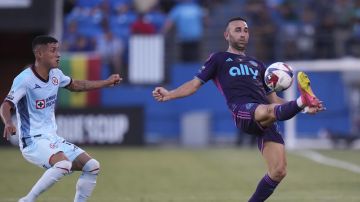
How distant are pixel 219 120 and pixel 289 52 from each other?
9.85 ft

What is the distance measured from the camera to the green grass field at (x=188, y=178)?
12.7 meters

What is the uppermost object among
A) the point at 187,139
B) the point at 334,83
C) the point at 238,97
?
the point at 238,97

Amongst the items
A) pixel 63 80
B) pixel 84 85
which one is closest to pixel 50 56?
pixel 63 80

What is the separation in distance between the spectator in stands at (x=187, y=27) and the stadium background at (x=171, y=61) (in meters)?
0.28

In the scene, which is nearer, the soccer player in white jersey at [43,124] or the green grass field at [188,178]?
the soccer player in white jersey at [43,124]

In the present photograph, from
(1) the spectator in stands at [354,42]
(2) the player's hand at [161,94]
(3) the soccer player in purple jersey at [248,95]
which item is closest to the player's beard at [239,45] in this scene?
(3) the soccer player in purple jersey at [248,95]

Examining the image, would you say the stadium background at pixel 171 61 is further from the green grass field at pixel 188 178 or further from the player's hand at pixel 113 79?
the player's hand at pixel 113 79

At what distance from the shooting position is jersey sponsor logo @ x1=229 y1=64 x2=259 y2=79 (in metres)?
10.3

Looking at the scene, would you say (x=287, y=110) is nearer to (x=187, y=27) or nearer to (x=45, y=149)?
(x=45, y=149)

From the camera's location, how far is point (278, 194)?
12992mm

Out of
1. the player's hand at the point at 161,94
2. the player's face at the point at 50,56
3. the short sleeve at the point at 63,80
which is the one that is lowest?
the player's hand at the point at 161,94

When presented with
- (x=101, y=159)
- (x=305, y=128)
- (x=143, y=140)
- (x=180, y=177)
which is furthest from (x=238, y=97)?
(x=305, y=128)

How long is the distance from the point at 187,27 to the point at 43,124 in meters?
16.7

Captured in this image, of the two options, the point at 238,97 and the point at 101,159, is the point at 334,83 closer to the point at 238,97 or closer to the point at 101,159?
the point at 101,159
